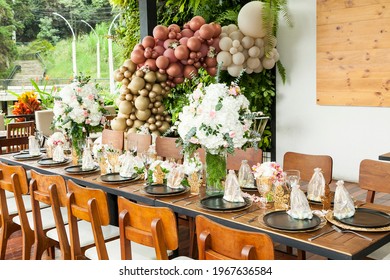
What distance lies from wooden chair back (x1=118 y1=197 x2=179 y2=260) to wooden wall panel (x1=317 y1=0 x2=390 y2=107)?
3.93m

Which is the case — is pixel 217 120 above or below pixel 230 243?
above

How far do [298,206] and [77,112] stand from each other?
2139 millimetres

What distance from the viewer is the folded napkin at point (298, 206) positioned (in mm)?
2268

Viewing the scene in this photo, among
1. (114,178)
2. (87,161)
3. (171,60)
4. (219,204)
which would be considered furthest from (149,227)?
(171,60)

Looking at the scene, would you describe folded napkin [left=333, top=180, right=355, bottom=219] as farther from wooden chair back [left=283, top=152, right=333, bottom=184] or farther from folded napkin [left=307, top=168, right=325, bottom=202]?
wooden chair back [left=283, top=152, right=333, bottom=184]

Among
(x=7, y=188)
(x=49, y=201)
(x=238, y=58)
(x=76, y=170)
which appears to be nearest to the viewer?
(x=49, y=201)

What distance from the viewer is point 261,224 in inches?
88.3

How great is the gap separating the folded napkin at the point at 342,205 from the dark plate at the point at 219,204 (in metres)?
0.46

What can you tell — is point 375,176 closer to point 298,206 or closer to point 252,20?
point 298,206

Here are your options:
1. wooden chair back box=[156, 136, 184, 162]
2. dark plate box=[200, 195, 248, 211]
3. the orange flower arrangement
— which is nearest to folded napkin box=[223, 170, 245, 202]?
dark plate box=[200, 195, 248, 211]

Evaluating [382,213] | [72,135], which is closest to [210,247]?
[382,213]

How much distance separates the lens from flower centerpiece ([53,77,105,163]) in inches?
152
